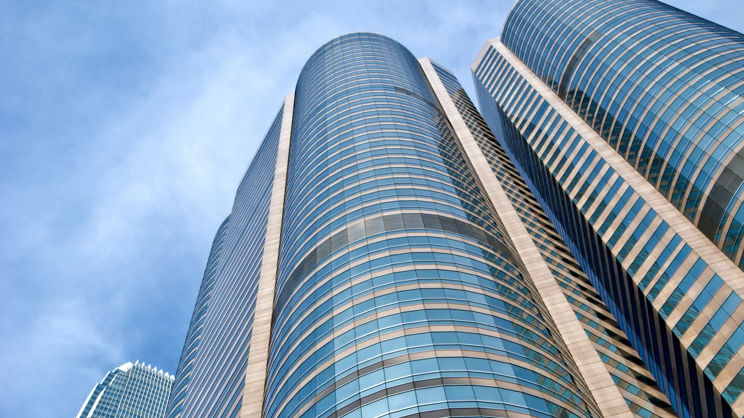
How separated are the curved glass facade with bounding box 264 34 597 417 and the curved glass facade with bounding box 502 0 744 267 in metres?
19.3

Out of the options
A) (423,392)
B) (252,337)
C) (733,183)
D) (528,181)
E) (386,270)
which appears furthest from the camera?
(528,181)

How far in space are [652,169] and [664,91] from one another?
1011 centimetres

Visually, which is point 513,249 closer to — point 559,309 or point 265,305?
point 559,309

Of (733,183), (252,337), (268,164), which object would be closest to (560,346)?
(733,183)

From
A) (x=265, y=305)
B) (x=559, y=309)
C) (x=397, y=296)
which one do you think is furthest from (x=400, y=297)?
(x=265, y=305)

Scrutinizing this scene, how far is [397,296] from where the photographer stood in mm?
46344

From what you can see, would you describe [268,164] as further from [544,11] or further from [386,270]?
[386,270]

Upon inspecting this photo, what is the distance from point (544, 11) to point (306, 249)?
Result: 76.6 meters

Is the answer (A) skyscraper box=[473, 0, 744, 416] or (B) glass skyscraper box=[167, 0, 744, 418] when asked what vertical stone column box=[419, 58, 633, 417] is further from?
(A) skyscraper box=[473, 0, 744, 416]

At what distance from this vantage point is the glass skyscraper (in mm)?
42844

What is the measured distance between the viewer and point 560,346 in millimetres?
49875

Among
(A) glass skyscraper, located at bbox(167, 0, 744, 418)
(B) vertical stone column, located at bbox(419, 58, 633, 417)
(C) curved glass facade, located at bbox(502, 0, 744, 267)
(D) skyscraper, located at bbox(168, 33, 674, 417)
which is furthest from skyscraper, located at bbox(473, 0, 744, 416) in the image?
(B) vertical stone column, located at bbox(419, 58, 633, 417)

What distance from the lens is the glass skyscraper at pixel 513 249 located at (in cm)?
4284

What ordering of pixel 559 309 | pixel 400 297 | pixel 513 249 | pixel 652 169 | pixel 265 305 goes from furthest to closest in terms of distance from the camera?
1. pixel 652 169
2. pixel 265 305
3. pixel 513 249
4. pixel 559 309
5. pixel 400 297
